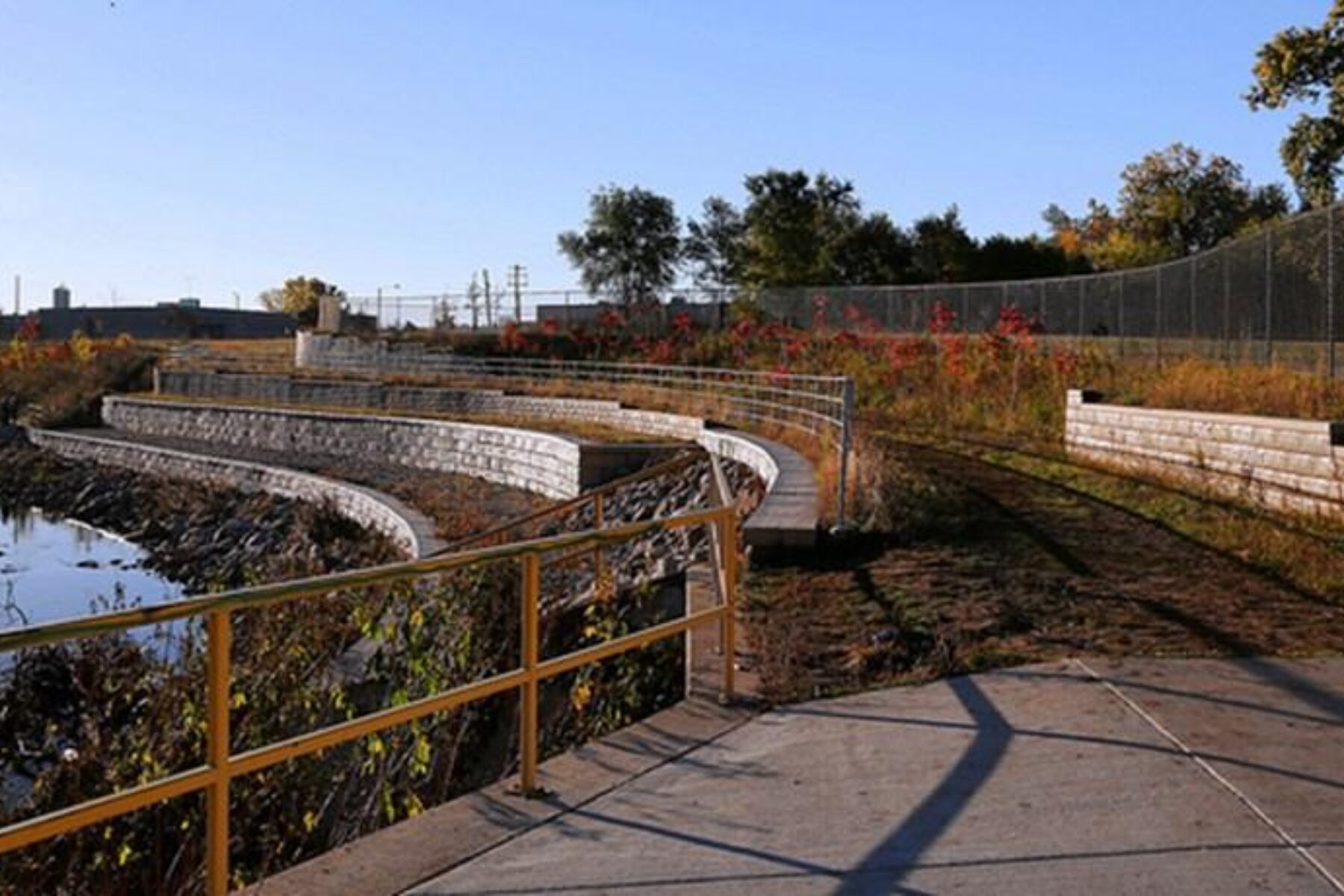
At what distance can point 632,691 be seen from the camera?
988 cm

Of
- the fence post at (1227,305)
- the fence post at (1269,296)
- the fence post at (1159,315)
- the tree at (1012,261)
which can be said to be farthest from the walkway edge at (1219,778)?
→ the tree at (1012,261)

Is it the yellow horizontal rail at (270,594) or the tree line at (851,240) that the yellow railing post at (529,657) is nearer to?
the yellow horizontal rail at (270,594)

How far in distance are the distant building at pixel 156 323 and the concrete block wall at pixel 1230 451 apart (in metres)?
82.2

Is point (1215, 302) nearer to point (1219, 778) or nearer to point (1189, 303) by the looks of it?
point (1189, 303)

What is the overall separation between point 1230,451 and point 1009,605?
6.52 metres

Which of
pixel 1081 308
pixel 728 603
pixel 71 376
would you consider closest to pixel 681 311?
pixel 1081 308

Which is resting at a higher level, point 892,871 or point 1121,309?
point 1121,309

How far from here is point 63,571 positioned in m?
30.2

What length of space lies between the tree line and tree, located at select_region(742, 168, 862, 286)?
0.06m

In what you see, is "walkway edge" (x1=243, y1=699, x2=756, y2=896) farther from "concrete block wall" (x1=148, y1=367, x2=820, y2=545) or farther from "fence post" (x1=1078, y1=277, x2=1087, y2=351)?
"fence post" (x1=1078, y1=277, x2=1087, y2=351)

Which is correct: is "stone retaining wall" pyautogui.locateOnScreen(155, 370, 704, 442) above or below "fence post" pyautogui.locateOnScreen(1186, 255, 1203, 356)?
below

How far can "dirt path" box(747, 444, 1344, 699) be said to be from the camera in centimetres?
938

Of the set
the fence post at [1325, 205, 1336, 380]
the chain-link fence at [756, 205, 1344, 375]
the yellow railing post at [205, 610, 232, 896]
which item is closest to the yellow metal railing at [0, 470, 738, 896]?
the yellow railing post at [205, 610, 232, 896]

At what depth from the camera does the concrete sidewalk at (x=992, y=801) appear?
5.64 m
